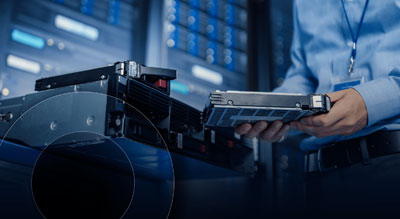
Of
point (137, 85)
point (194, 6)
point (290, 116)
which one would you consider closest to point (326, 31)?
point (290, 116)

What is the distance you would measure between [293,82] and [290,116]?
44cm

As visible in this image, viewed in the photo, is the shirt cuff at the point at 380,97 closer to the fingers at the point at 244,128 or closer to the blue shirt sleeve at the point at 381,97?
the blue shirt sleeve at the point at 381,97

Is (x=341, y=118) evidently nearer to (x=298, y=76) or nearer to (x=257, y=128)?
(x=257, y=128)

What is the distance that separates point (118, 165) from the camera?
0.74 metres

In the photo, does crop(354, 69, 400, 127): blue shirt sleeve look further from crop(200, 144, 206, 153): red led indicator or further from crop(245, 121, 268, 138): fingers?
crop(200, 144, 206, 153): red led indicator

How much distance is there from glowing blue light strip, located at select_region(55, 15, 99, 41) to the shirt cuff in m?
1.27

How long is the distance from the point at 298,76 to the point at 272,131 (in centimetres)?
39

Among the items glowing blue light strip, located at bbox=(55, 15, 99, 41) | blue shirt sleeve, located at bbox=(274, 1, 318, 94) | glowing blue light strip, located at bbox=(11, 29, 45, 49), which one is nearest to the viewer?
blue shirt sleeve, located at bbox=(274, 1, 318, 94)

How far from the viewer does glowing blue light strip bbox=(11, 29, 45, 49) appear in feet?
4.94

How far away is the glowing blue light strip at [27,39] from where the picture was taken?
4.94 ft

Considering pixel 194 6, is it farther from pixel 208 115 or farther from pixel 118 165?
pixel 118 165
